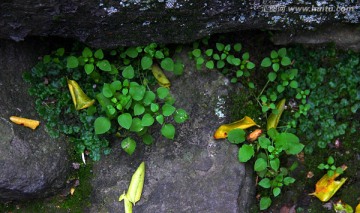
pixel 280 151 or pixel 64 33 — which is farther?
pixel 280 151

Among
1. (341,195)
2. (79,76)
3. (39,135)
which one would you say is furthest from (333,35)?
(39,135)

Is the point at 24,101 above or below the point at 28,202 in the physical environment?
above

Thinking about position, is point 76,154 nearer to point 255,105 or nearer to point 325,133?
point 255,105

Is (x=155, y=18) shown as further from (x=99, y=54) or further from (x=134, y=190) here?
(x=134, y=190)

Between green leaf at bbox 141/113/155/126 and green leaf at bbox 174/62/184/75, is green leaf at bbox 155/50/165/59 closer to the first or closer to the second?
green leaf at bbox 174/62/184/75

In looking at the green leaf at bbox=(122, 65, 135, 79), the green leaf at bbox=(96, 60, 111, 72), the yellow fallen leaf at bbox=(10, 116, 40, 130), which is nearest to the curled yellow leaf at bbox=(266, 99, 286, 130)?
the green leaf at bbox=(122, 65, 135, 79)

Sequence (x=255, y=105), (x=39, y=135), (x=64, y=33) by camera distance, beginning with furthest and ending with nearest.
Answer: (x=255, y=105)
(x=39, y=135)
(x=64, y=33)

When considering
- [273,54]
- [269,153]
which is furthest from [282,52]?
[269,153]
